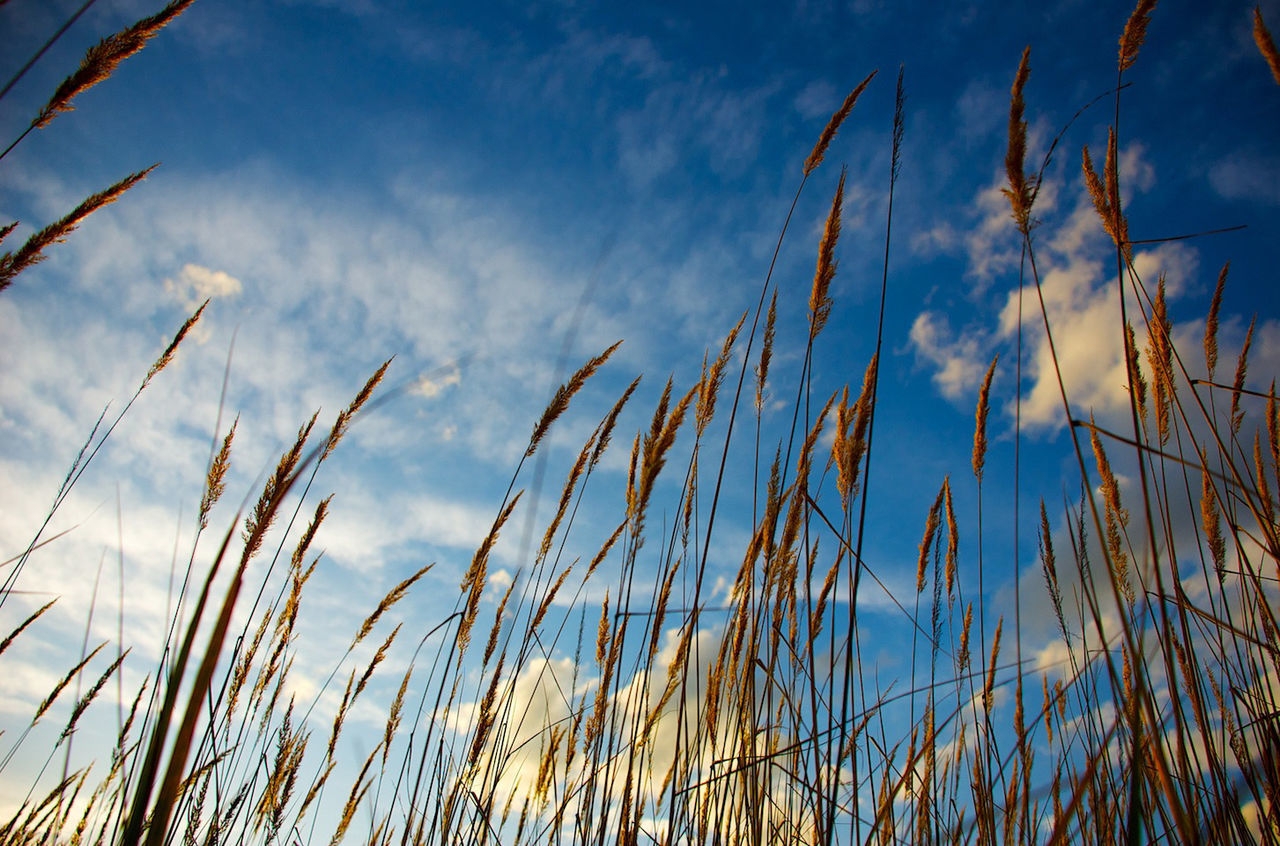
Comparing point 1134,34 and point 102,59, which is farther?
point 1134,34

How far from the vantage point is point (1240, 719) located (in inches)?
77.8

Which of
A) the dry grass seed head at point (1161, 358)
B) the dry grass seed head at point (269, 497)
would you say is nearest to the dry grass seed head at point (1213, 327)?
the dry grass seed head at point (1161, 358)

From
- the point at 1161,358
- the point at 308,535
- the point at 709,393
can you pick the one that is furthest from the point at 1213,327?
the point at 308,535

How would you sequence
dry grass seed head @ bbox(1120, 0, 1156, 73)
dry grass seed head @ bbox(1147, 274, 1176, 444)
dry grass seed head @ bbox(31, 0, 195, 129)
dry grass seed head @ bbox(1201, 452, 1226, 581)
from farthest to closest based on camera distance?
dry grass seed head @ bbox(1201, 452, 1226, 581) → dry grass seed head @ bbox(1147, 274, 1176, 444) → dry grass seed head @ bbox(1120, 0, 1156, 73) → dry grass seed head @ bbox(31, 0, 195, 129)

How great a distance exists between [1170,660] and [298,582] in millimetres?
2743

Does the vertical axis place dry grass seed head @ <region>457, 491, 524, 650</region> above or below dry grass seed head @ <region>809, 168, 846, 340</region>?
below

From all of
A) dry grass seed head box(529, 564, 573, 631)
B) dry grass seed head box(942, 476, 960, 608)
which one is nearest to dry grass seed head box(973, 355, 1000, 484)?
dry grass seed head box(942, 476, 960, 608)

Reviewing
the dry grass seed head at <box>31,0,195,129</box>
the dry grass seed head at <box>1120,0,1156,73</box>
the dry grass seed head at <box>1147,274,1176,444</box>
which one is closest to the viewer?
the dry grass seed head at <box>31,0,195,129</box>

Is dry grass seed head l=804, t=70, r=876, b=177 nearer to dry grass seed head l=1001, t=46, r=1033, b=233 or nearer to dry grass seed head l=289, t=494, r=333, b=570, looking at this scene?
dry grass seed head l=1001, t=46, r=1033, b=233

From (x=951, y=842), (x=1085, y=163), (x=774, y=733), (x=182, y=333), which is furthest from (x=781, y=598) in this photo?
(x=182, y=333)

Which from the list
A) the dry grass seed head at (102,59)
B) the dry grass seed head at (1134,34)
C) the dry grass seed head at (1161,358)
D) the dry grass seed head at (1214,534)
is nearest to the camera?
the dry grass seed head at (102,59)

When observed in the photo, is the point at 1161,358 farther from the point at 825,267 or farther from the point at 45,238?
the point at 45,238

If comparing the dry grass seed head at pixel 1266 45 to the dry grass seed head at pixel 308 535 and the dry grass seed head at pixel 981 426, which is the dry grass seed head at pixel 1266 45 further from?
the dry grass seed head at pixel 308 535

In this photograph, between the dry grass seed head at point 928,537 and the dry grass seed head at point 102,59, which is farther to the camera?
the dry grass seed head at point 928,537
